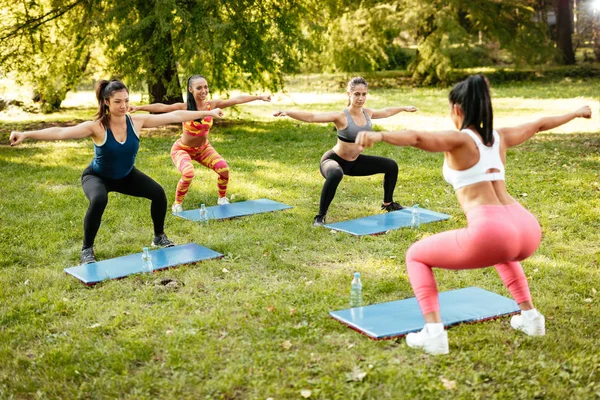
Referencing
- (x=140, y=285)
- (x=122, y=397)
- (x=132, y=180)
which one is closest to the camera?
(x=122, y=397)

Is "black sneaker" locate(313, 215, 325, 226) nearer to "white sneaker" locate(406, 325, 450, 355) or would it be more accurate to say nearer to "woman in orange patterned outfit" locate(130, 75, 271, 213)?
"woman in orange patterned outfit" locate(130, 75, 271, 213)

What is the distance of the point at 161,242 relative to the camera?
23.6ft

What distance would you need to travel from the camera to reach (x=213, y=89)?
1447cm

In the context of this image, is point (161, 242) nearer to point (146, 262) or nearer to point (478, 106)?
point (146, 262)

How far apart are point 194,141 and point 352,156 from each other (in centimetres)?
206

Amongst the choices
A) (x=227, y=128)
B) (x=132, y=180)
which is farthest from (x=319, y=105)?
(x=132, y=180)

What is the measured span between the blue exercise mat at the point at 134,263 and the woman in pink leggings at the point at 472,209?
280cm

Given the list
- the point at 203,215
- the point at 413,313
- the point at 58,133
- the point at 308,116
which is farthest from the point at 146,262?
the point at 413,313

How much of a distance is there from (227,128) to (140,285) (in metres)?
10.7

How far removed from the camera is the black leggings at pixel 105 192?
6559mm

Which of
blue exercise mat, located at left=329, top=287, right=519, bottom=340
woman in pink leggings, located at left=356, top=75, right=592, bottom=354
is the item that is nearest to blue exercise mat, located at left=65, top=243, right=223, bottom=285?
blue exercise mat, located at left=329, top=287, right=519, bottom=340

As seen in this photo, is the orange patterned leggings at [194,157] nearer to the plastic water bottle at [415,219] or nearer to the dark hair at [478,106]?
the plastic water bottle at [415,219]

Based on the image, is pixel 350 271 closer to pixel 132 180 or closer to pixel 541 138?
pixel 132 180

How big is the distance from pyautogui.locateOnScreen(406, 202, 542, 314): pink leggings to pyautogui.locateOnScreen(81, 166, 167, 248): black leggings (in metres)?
3.41
